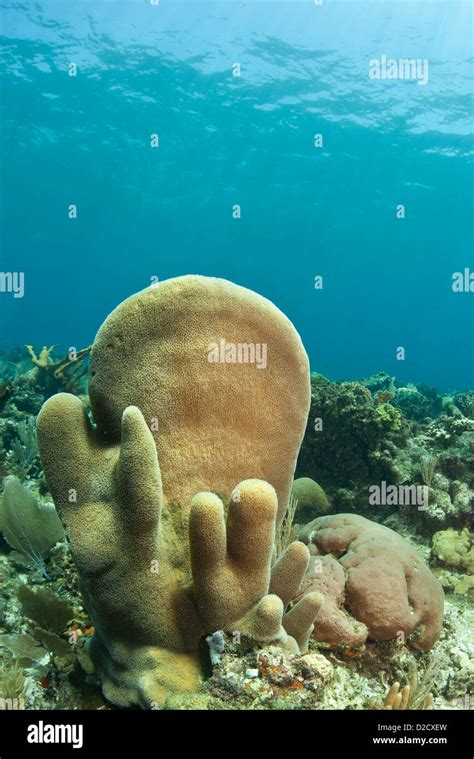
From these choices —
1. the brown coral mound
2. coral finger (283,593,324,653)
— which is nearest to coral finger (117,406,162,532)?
coral finger (283,593,324,653)

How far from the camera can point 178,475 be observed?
2871mm

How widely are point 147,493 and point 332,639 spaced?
2298 mm

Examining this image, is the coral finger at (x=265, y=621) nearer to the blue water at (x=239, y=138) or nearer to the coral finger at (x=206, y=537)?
the coral finger at (x=206, y=537)

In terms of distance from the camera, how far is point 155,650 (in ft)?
8.83

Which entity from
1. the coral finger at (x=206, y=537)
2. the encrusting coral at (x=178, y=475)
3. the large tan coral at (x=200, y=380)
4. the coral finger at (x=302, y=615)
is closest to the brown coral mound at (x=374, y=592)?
the coral finger at (x=302, y=615)

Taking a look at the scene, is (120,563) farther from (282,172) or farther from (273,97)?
(282,172)

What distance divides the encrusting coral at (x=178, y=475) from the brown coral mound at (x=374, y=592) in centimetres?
99

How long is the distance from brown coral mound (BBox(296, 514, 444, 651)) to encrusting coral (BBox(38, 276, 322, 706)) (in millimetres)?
992

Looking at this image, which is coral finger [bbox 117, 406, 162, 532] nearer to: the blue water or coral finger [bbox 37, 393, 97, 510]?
coral finger [bbox 37, 393, 97, 510]

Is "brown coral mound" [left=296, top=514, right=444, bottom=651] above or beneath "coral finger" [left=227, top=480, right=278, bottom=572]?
beneath

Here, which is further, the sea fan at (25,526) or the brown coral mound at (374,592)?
the sea fan at (25,526)

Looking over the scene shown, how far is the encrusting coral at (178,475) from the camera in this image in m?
2.54

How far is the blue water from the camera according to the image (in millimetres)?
28078

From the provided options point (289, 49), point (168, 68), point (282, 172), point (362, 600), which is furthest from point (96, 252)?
point (362, 600)
